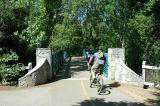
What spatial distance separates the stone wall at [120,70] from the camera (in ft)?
61.6

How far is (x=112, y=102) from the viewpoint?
14.1 meters

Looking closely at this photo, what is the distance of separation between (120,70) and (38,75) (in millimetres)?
4194

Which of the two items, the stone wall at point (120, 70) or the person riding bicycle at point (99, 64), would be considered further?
the stone wall at point (120, 70)

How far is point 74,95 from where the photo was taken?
51.7ft

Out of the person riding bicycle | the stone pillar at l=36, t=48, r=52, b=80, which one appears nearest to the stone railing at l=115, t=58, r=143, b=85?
the person riding bicycle

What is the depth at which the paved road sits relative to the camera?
1392 cm

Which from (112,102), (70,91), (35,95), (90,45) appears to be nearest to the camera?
(112,102)

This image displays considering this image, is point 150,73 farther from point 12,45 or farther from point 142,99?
point 12,45

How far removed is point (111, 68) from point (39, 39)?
669cm

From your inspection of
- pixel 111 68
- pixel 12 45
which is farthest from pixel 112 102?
pixel 12 45

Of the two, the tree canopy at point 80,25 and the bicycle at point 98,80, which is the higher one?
the tree canopy at point 80,25

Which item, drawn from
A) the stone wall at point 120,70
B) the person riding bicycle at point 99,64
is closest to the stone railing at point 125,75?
the stone wall at point 120,70

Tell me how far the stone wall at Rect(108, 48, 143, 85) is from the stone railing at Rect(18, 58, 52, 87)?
3.35 meters

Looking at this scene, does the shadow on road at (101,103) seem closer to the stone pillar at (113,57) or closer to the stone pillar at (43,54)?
the stone pillar at (113,57)
